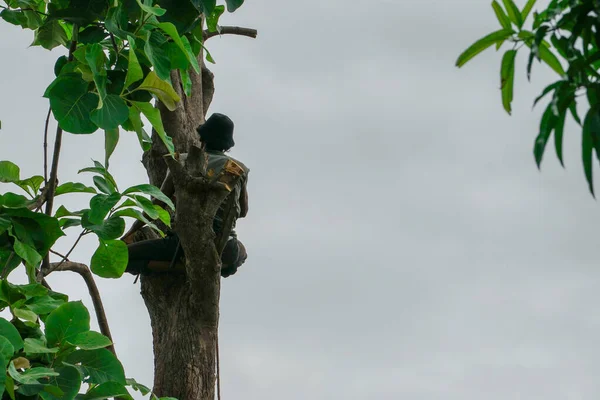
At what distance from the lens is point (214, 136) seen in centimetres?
507

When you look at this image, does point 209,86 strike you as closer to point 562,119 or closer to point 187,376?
point 187,376

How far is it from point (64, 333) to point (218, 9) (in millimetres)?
2256

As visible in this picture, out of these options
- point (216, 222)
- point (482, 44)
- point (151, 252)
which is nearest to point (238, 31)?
point (216, 222)

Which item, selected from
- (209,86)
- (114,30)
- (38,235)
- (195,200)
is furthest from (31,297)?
(209,86)

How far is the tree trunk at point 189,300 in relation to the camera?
4.33 meters

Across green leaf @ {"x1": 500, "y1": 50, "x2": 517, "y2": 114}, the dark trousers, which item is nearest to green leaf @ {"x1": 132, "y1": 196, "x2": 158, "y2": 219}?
the dark trousers

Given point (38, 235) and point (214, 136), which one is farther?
point (214, 136)

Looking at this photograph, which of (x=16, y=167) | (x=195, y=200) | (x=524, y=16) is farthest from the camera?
(x=195, y=200)

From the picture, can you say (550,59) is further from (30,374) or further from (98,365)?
(98,365)

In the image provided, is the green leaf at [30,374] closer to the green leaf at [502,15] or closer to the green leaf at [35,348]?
the green leaf at [35,348]

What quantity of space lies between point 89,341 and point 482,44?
5.67 ft

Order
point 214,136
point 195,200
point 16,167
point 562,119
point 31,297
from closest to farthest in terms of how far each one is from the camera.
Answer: point 562,119, point 31,297, point 16,167, point 195,200, point 214,136

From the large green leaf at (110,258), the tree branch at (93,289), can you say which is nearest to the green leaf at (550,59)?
the large green leaf at (110,258)

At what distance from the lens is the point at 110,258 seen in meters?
3.38
